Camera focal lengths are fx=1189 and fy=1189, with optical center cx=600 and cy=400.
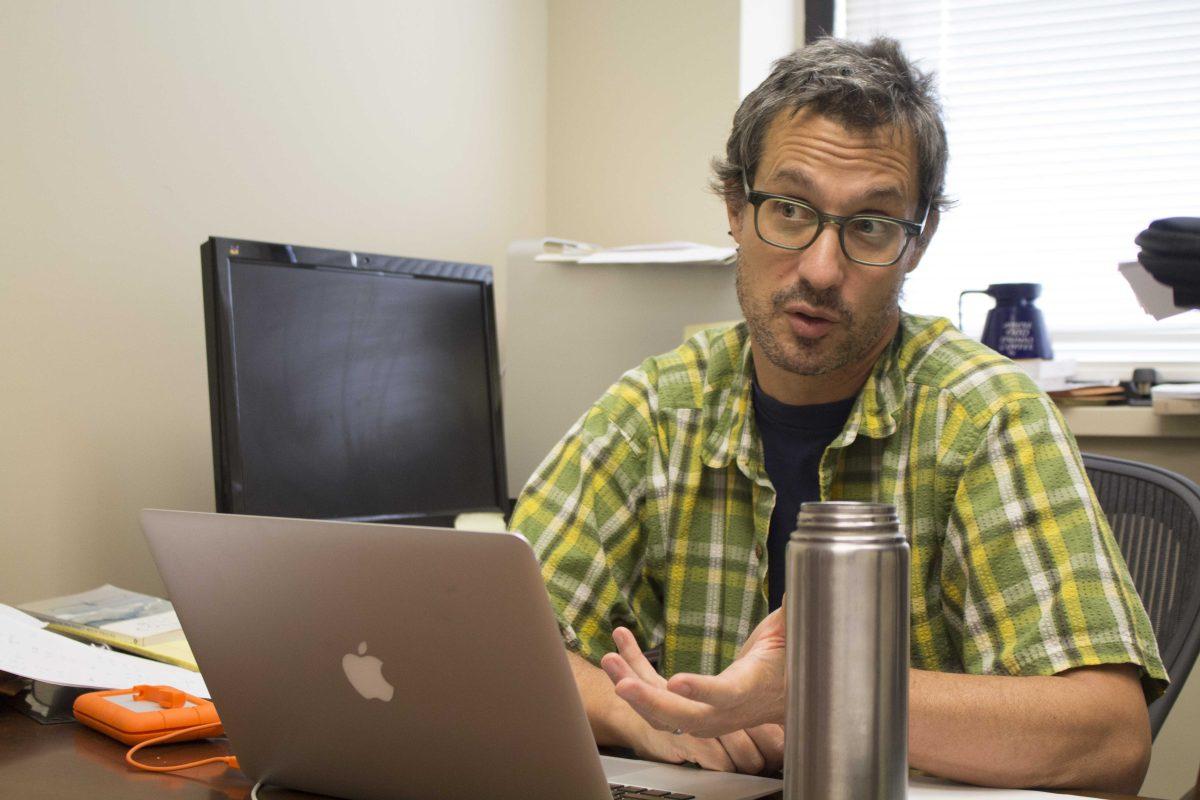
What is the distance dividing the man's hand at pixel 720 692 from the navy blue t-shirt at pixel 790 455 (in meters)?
0.57

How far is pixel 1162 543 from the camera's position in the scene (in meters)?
1.31

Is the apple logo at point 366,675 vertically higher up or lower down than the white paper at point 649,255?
lower down

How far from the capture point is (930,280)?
2756mm

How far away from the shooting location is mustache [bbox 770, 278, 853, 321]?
1.25 metres

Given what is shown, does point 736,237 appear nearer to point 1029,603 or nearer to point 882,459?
point 882,459

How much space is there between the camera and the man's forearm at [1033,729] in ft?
2.90

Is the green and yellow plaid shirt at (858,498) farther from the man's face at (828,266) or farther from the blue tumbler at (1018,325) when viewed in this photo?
the blue tumbler at (1018,325)

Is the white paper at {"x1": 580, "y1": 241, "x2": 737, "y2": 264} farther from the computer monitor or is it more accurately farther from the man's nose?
the man's nose

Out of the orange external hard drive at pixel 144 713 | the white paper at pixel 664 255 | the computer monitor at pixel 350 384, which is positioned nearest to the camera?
the orange external hard drive at pixel 144 713

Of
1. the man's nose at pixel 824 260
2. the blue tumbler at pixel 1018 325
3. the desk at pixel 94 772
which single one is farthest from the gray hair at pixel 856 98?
the blue tumbler at pixel 1018 325

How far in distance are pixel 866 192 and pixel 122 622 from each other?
0.92 m

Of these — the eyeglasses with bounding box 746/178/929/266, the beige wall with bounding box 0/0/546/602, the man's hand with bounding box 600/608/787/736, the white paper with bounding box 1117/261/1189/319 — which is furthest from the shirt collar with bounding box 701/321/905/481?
the beige wall with bounding box 0/0/546/602

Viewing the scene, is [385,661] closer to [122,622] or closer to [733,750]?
[733,750]

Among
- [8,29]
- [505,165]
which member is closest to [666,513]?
[8,29]
